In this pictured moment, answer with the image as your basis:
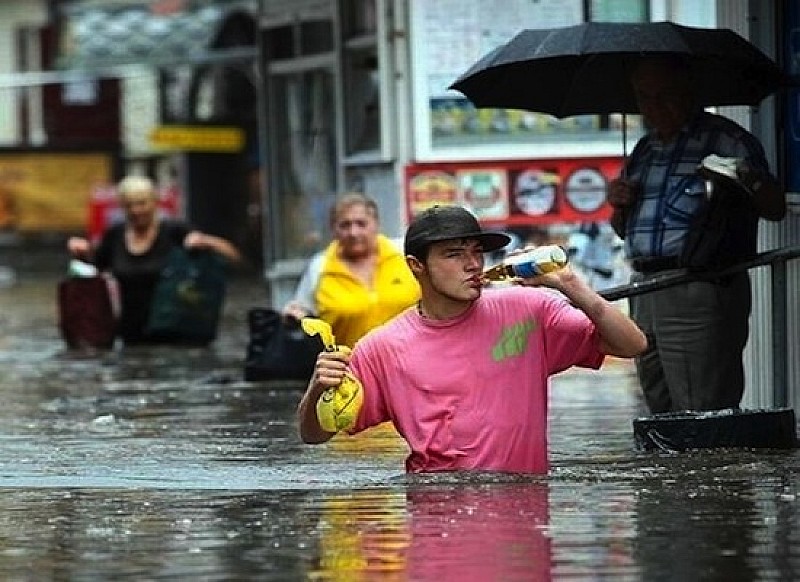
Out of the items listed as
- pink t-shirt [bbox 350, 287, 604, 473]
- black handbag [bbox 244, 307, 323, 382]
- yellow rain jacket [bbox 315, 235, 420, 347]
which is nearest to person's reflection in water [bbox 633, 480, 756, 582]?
Result: pink t-shirt [bbox 350, 287, 604, 473]

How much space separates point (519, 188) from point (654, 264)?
5.71m

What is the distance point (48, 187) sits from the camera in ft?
153

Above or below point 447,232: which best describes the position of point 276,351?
below

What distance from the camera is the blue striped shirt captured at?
1038cm

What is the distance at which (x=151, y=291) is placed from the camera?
19906mm

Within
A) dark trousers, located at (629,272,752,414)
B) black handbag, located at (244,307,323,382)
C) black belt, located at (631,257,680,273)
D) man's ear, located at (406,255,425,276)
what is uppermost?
man's ear, located at (406,255,425,276)

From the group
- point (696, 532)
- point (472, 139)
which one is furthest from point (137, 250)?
point (696, 532)

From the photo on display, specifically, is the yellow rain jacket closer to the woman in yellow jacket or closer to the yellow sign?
the woman in yellow jacket

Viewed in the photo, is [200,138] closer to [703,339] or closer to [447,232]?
[703,339]

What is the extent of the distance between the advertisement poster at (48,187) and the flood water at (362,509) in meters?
33.1

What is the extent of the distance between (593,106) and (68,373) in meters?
6.99

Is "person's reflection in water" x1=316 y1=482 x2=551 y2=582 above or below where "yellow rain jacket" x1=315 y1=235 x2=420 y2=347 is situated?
below

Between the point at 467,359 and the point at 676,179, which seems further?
the point at 676,179

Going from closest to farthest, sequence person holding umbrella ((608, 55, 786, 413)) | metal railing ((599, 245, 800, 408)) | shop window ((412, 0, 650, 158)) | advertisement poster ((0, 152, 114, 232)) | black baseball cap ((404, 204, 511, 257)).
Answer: black baseball cap ((404, 204, 511, 257))
metal railing ((599, 245, 800, 408))
person holding umbrella ((608, 55, 786, 413))
shop window ((412, 0, 650, 158))
advertisement poster ((0, 152, 114, 232))
